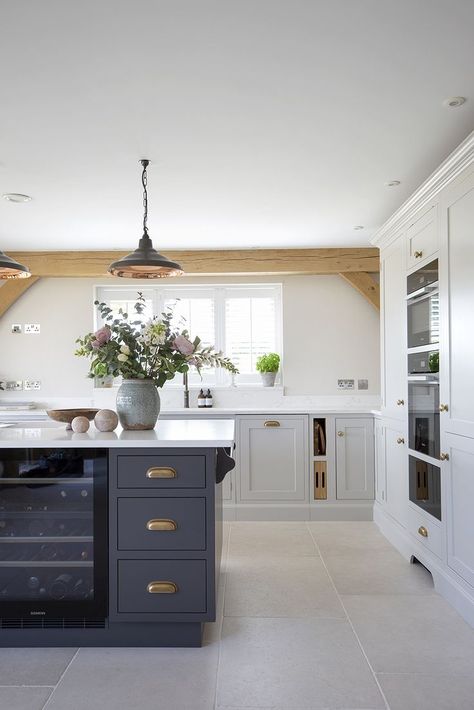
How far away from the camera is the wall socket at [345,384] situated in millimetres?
5660

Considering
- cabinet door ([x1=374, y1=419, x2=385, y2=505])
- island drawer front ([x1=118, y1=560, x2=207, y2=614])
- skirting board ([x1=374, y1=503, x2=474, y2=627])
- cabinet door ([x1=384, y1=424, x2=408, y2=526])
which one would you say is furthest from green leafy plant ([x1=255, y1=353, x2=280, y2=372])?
island drawer front ([x1=118, y1=560, x2=207, y2=614])

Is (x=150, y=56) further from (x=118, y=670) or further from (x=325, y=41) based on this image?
(x=118, y=670)

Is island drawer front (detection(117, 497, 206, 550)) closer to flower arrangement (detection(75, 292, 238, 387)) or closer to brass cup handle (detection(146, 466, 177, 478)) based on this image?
brass cup handle (detection(146, 466, 177, 478))

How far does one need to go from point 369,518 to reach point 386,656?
258cm

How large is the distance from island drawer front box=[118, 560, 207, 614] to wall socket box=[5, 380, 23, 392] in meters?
3.56

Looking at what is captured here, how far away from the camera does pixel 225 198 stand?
399 centimetres

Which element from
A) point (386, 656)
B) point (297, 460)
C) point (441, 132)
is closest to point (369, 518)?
point (297, 460)

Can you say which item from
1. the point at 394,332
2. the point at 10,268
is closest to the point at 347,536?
the point at 394,332

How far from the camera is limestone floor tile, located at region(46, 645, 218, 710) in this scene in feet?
7.18

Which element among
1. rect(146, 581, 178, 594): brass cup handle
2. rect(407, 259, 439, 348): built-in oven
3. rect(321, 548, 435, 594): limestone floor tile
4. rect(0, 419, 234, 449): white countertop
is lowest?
rect(321, 548, 435, 594): limestone floor tile

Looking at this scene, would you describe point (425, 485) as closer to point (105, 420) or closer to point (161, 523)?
point (161, 523)

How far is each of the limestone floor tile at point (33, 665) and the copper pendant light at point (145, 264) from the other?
1826 millimetres

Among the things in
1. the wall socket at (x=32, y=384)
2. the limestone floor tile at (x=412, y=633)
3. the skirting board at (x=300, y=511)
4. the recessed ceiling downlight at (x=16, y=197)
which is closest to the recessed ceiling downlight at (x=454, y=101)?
the limestone floor tile at (x=412, y=633)

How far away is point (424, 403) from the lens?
3631 millimetres
